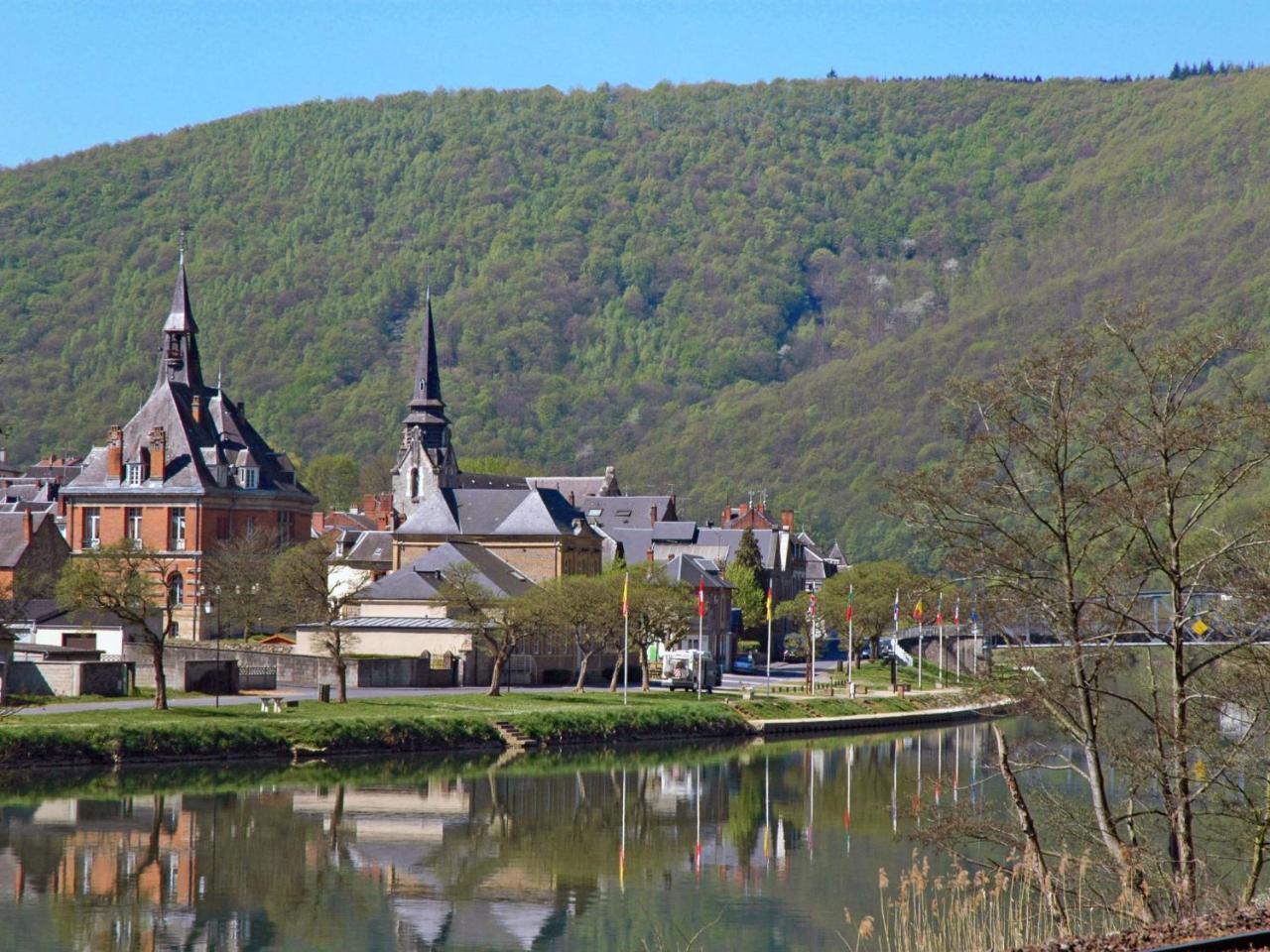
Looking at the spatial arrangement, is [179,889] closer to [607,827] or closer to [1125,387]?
[607,827]

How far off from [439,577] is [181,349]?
2790cm

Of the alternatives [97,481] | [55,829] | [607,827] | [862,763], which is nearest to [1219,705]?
[607,827]

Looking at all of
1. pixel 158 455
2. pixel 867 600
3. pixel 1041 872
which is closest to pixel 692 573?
pixel 867 600

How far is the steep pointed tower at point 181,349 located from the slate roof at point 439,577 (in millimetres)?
20260

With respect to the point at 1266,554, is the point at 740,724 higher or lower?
lower

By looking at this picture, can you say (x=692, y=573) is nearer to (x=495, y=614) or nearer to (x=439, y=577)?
(x=439, y=577)

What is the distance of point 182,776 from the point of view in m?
58.1

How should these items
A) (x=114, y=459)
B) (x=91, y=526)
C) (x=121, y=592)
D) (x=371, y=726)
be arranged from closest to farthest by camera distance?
(x=371, y=726) → (x=121, y=592) → (x=91, y=526) → (x=114, y=459)

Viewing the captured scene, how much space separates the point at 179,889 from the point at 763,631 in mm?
90612

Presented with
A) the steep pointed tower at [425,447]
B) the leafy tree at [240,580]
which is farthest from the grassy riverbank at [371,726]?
the steep pointed tower at [425,447]

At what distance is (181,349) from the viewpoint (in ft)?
366

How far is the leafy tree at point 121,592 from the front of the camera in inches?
2662

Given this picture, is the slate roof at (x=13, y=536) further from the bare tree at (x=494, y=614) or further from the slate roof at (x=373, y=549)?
the slate roof at (x=373, y=549)

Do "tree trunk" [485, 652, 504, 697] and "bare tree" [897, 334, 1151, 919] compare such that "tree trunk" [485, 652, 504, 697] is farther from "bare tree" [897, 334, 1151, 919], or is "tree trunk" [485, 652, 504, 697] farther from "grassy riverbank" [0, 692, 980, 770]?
"bare tree" [897, 334, 1151, 919]
